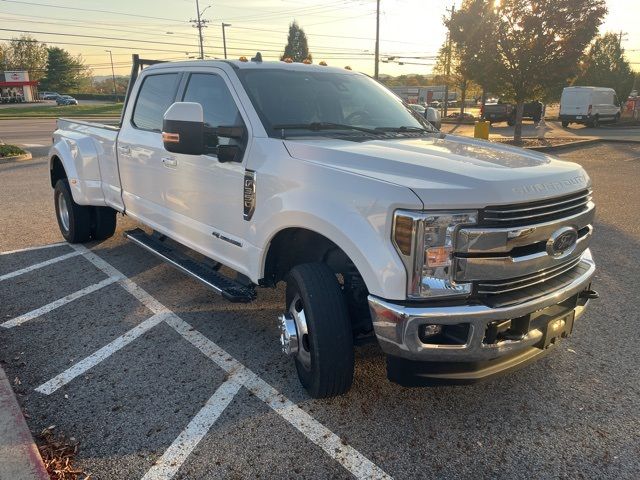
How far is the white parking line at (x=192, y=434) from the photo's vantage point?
257cm

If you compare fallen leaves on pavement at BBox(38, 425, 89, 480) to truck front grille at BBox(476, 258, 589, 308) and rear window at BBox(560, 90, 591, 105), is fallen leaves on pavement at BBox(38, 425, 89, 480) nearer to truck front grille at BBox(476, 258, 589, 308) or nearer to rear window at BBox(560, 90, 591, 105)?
truck front grille at BBox(476, 258, 589, 308)

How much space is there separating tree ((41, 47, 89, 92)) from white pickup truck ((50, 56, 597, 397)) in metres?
103

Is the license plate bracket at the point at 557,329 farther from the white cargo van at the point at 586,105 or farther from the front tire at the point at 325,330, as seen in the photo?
the white cargo van at the point at 586,105

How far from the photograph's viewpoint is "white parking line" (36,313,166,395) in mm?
3303

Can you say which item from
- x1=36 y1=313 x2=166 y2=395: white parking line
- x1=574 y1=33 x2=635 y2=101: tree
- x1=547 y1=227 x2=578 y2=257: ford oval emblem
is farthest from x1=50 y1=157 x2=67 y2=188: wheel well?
x1=574 y1=33 x2=635 y2=101: tree

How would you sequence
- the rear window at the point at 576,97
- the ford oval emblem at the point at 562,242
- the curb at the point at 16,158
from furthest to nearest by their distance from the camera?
the rear window at the point at 576,97 → the curb at the point at 16,158 → the ford oval emblem at the point at 562,242

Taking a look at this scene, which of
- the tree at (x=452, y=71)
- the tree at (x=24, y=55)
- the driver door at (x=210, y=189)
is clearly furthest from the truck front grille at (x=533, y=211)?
the tree at (x=24, y=55)

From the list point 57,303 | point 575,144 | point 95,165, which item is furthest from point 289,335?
point 575,144

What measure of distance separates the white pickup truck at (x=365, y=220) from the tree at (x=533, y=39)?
14.5 meters

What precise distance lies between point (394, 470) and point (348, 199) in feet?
4.41

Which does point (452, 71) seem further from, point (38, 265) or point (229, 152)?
point (229, 152)

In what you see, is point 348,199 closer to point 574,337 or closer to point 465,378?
point 465,378

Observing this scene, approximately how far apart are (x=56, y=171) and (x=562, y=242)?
19.4 ft

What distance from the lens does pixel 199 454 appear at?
2686 millimetres
